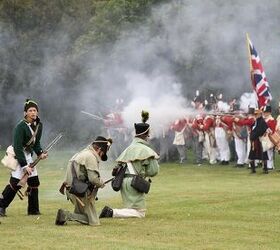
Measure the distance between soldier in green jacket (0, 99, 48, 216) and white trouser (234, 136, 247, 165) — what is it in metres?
11.4

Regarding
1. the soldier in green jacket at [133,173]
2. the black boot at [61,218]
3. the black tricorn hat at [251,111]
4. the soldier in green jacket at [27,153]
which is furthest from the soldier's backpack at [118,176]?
the black tricorn hat at [251,111]

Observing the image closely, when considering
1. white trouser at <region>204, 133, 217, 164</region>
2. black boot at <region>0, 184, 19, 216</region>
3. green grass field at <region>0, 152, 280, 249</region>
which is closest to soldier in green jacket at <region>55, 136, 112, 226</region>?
green grass field at <region>0, 152, 280, 249</region>

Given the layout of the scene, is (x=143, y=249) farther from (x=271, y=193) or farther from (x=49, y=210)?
(x=271, y=193)

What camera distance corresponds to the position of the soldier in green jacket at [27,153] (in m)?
14.0

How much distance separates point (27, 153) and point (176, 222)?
285 centimetres

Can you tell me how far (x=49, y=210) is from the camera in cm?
1483

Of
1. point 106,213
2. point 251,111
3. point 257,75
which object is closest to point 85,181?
point 106,213

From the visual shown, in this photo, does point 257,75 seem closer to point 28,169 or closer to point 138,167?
point 138,167

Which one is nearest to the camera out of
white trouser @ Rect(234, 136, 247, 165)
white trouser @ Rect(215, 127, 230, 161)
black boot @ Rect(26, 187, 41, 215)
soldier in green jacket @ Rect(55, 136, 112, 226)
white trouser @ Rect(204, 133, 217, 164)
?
soldier in green jacket @ Rect(55, 136, 112, 226)

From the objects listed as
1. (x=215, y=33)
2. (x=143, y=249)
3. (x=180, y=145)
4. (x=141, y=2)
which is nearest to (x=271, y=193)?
(x=143, y=249)

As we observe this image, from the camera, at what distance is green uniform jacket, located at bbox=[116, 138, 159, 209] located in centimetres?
1371

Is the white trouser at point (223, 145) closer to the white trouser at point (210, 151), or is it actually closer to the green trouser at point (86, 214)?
the white trouser at point (210, 151)

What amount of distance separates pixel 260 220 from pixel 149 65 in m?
14.4

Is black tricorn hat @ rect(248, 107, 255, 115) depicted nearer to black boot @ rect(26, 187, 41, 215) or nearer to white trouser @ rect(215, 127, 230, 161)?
white trouser @ rect(215, 127, 230, 161)
